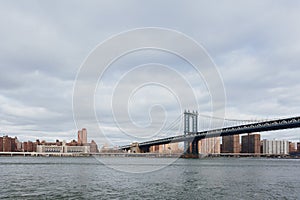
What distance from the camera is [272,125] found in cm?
9775

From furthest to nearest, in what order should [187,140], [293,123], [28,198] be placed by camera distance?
1. [187,140]
2. [293,123]
3. [28,198]

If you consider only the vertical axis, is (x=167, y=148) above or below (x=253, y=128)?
below

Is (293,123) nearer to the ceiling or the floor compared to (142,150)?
nearer to the ceiling

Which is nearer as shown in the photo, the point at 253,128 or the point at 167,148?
the point at 253,128

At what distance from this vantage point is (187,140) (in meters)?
132

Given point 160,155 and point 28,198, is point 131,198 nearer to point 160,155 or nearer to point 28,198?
point 28,198

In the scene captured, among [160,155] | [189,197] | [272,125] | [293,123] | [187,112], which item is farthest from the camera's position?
[160,155]

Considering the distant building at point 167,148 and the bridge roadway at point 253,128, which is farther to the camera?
the distant building at point 167,148

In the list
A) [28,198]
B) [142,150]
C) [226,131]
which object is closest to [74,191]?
[28,198]

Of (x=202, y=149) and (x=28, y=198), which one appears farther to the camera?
(x=202, y=149)

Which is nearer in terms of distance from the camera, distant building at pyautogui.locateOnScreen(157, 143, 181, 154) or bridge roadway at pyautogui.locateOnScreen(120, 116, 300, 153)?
bridge roadway at pyautogui.locateOnScreen(120, 116, 300, 153)

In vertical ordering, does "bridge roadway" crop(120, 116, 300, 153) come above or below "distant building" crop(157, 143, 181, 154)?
above

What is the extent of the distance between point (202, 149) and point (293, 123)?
78152 millimetres

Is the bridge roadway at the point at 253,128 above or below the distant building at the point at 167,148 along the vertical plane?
above
